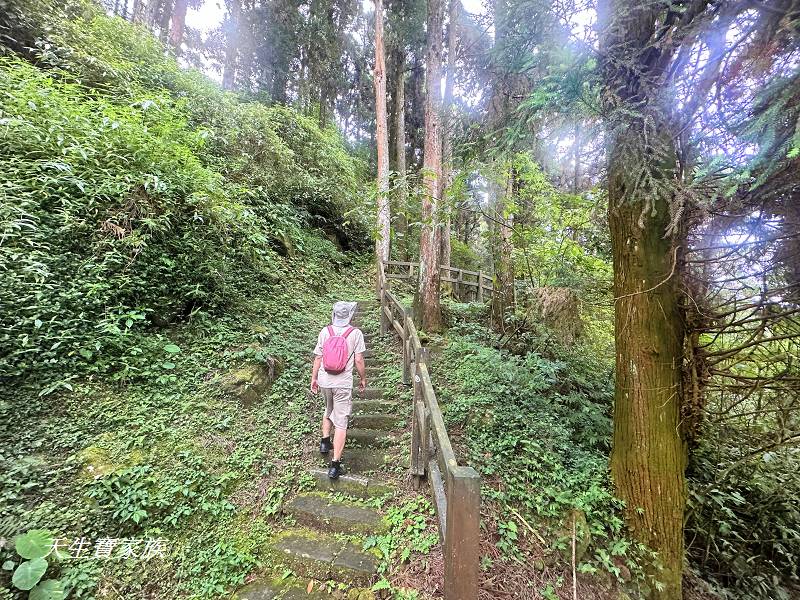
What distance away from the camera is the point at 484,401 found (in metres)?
4.82

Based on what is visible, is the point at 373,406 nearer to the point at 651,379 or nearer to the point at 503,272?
the point at 651,379

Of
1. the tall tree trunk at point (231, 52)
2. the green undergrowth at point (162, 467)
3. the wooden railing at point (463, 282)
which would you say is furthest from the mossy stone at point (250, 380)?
the tall tree trunk at point (231, 52)

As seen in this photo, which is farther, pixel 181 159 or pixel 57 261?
pixel 181 159

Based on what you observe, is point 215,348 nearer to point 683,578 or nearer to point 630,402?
point 630,402

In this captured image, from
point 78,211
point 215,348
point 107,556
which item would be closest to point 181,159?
point 78,211

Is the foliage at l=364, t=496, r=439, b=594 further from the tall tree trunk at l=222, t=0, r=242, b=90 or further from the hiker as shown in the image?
the tall tree trunk at l=222, t=0, r=242, b=90

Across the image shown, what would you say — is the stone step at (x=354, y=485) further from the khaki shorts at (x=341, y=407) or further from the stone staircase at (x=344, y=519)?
the khaki shorts at (x=341, y=407)

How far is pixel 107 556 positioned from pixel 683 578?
17.5 ft

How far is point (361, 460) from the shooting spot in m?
4.42

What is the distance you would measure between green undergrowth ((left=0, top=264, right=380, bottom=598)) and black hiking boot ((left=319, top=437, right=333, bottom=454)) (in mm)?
277

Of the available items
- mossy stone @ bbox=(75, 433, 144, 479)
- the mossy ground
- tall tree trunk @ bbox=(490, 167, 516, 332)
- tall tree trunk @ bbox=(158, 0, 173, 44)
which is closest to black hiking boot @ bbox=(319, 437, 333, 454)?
the mossy ground

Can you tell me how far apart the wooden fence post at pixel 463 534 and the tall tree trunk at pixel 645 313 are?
7.41 feet

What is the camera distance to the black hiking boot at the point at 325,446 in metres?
4.46

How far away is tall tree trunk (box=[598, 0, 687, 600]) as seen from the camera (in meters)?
3.07
